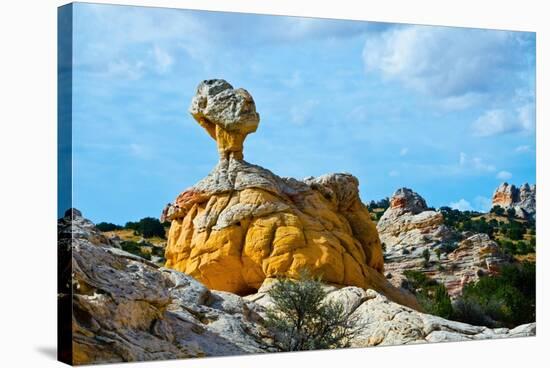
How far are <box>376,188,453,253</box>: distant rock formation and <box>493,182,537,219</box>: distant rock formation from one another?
2.10 metres

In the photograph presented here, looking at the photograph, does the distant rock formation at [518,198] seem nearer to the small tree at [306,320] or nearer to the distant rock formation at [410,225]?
the distant rock formation at [410,225]

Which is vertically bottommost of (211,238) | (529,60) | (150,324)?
(150,324)

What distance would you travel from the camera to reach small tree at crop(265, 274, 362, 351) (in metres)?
20.9

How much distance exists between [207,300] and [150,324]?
2.65m

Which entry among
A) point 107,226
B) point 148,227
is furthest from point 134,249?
point 107,226

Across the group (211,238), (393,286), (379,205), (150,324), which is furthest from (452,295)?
(150,324)

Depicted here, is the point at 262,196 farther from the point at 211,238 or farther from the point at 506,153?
the point at 506,153

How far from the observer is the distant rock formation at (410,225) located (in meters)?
28.1

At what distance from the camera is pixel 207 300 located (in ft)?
71.1

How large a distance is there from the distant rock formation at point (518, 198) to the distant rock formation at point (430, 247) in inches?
45.6

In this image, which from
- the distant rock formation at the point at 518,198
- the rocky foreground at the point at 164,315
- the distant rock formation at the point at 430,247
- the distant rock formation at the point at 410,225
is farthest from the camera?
the distant rock formation at the point at 410,225

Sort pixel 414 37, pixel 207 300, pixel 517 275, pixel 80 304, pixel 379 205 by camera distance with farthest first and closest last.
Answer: pixel 379 205, pixel 517 275, pixel 414 37, pixel 207 300, pixel 80 304

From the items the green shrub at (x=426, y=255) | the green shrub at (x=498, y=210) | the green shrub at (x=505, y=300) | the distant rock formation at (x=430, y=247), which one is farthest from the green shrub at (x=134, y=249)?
the green shrub at (x=498, y=210)

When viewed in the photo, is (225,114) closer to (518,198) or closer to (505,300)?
(518,198)
